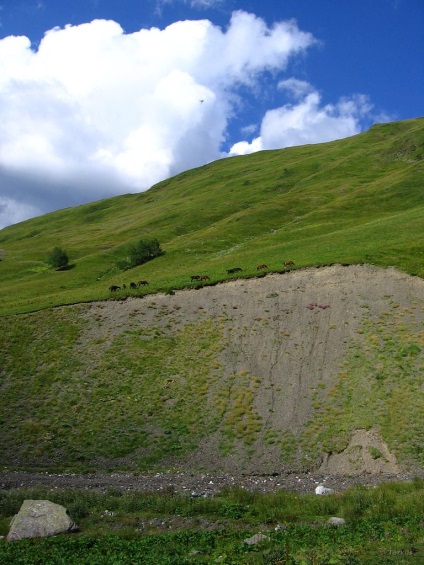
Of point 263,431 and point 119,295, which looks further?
point 119,295

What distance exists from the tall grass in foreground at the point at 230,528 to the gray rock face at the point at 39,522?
0.84 meters

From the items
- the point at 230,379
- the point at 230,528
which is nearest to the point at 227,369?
the point at 230,379

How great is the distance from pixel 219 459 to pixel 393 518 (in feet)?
48.7

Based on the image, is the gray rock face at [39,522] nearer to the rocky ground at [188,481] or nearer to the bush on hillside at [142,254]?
the rocky ground at [188,481]

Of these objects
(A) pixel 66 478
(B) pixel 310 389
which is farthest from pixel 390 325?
(A) pixel 66 478

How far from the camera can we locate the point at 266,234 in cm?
11269

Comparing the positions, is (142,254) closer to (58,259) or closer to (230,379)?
(58,259)

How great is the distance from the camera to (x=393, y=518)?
2047cm

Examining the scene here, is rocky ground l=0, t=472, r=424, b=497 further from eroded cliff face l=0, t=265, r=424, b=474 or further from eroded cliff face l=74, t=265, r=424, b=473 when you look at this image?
eroded cliff face l=74, t=265, r=424, b=473

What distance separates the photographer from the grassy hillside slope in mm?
64625

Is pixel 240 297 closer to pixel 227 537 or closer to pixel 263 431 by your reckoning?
pixel 263 431

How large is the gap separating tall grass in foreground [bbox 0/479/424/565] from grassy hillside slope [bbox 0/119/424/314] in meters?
34.2

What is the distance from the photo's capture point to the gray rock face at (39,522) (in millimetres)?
19797

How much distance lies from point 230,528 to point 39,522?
25.3 ft
